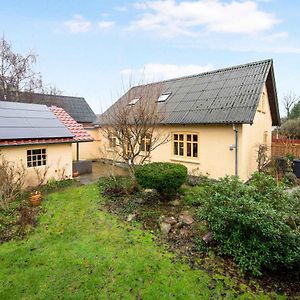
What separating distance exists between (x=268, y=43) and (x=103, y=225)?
52.7ft

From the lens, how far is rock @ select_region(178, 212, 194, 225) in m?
7.46

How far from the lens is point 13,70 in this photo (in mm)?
25953

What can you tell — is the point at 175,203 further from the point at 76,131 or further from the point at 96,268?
the point at 76,131

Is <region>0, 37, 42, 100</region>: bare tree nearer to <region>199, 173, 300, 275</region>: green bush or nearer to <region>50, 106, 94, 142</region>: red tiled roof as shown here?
<region>50, 106, 94, 142</region>: red tiled roof

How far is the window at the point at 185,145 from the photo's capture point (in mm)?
13531

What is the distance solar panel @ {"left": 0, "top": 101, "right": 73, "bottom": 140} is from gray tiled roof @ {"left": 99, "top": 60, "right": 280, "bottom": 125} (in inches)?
109

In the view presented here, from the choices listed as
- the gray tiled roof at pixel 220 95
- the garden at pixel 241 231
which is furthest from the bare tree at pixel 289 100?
the garden at pixel 241 231

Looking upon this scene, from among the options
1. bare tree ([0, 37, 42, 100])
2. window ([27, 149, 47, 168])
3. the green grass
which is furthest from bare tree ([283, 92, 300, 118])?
the green grass

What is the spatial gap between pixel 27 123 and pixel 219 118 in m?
9.88

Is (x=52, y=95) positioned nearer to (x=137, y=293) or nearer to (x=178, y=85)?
(x=178, y=85)

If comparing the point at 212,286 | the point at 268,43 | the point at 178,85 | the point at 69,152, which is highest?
the point at 268,43

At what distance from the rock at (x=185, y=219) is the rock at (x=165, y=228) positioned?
0.48 metres

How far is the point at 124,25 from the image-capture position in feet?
49.5

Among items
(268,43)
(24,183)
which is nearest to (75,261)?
(24,183)
